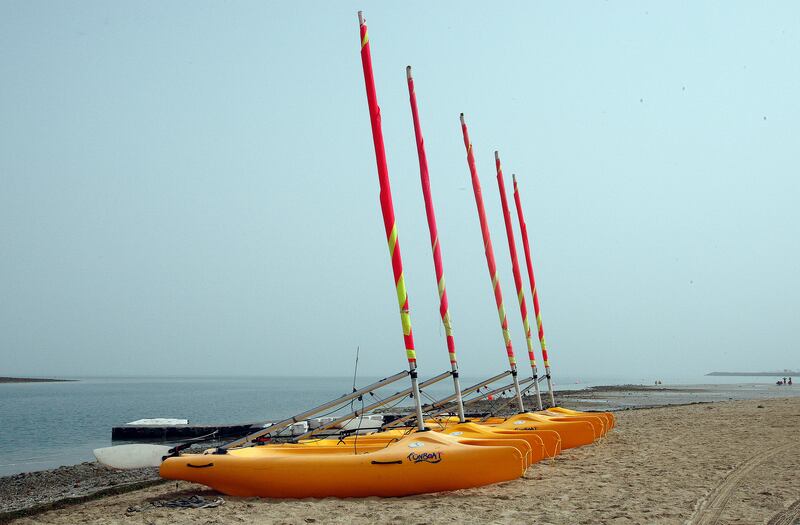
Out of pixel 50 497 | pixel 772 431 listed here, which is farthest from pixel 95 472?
pixel 772 431

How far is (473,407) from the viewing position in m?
30.1

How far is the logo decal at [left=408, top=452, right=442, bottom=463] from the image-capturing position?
7.88 meters

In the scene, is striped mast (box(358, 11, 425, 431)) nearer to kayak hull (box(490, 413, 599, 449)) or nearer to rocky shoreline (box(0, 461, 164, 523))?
kayak hull (box(490, 413, 599, 449))

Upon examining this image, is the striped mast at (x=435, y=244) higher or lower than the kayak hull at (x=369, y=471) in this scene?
Answer: higher

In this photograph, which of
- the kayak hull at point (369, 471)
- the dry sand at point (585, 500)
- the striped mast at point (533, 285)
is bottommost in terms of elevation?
the dry sand at point (585, 500)

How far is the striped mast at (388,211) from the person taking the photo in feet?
30.1

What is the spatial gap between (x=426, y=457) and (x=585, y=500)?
1.81 metres

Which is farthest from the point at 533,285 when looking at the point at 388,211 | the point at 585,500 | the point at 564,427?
the point at 585,500

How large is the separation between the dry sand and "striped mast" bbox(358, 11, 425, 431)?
1.76 meters

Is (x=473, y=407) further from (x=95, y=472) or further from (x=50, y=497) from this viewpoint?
(x=50, y=497)

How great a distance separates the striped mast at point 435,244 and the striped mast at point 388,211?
6.18ft

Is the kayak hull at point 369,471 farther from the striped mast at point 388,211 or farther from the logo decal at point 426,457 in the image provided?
the striped mast at point 388,211

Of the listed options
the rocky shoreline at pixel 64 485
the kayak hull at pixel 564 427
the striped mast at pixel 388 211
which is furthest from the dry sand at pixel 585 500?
the striped mast at pixel 388 211

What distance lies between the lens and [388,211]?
31.6 ft
